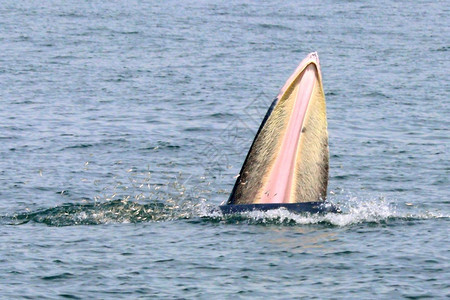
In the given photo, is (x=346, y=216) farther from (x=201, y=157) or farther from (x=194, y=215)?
(x=201, y=157)

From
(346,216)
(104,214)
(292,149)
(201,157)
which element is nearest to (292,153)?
(292,149)

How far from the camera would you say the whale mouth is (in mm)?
19750

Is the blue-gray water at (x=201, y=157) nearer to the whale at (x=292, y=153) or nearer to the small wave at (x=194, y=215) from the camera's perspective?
the small wave at (x=194, y=215)

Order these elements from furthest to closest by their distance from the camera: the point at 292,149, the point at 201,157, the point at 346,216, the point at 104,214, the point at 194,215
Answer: the point at 201,157, the point at 104,214, the point at 194,215, the point at 346,216, the point at 292,149

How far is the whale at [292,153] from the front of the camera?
1977 centimetres

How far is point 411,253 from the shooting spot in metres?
19.8

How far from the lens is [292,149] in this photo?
2025cm

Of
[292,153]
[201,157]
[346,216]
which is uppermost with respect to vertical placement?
[201,157]

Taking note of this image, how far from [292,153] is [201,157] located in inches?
441

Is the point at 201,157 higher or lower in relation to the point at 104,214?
higher

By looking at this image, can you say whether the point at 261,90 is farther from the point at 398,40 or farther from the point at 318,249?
the point at 318,249

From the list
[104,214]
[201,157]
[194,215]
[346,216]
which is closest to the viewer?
[346,216]

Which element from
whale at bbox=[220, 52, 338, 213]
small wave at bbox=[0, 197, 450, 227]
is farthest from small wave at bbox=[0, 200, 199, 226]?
whale at bbox=[220, 52, 338, 213]

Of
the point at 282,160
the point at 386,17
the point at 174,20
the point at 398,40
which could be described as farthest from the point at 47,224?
the point at 386,17
